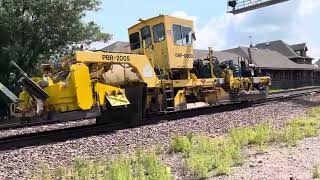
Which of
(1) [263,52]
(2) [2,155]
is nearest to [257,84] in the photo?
(2) [2,155]

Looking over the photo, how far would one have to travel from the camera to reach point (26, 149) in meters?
10.6

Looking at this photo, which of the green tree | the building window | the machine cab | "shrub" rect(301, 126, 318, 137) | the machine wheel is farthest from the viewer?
the green tree

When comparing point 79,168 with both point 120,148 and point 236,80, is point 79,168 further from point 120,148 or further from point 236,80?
point 236,80

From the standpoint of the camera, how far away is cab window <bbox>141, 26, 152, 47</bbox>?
18328 mm

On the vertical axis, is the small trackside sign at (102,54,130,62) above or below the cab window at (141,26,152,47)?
below

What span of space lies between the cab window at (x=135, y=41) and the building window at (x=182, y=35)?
57.9 inches

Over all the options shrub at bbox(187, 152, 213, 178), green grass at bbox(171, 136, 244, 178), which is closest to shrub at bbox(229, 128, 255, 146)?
green grass at bbox(171, 136, 244, 178)

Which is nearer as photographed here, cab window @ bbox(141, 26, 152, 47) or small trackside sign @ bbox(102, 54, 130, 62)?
small trackside sign @ bbox(102, 54, 130, 62)

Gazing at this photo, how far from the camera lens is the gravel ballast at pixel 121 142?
30.2 feet

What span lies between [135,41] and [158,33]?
4.28 feet

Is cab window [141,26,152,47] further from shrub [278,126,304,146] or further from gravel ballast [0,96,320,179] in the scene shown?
shrub [278,126,304,146]

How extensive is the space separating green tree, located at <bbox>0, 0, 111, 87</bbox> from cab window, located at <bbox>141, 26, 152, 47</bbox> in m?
13.4

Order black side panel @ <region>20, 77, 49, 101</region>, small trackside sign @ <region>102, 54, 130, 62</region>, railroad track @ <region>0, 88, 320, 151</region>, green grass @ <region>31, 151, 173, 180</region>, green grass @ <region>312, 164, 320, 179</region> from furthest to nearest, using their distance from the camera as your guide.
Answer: small trackside sign @ <region>102, 54, 130, 62</region> < black side panel @ <region>20, 77, 49, 101</region> < railroad track @ <region>0, 88, 320, 151</region> < green grass @ <region>31, 151, 173, 180</region> < green grass @ <region>312, 164, 320, 179</region>

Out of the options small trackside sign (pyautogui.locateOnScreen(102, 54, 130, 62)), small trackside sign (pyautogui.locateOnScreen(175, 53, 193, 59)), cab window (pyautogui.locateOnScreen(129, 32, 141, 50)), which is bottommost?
small trackside sign (pyautogui.locateOnScreen(102, 54, 130, 62))
